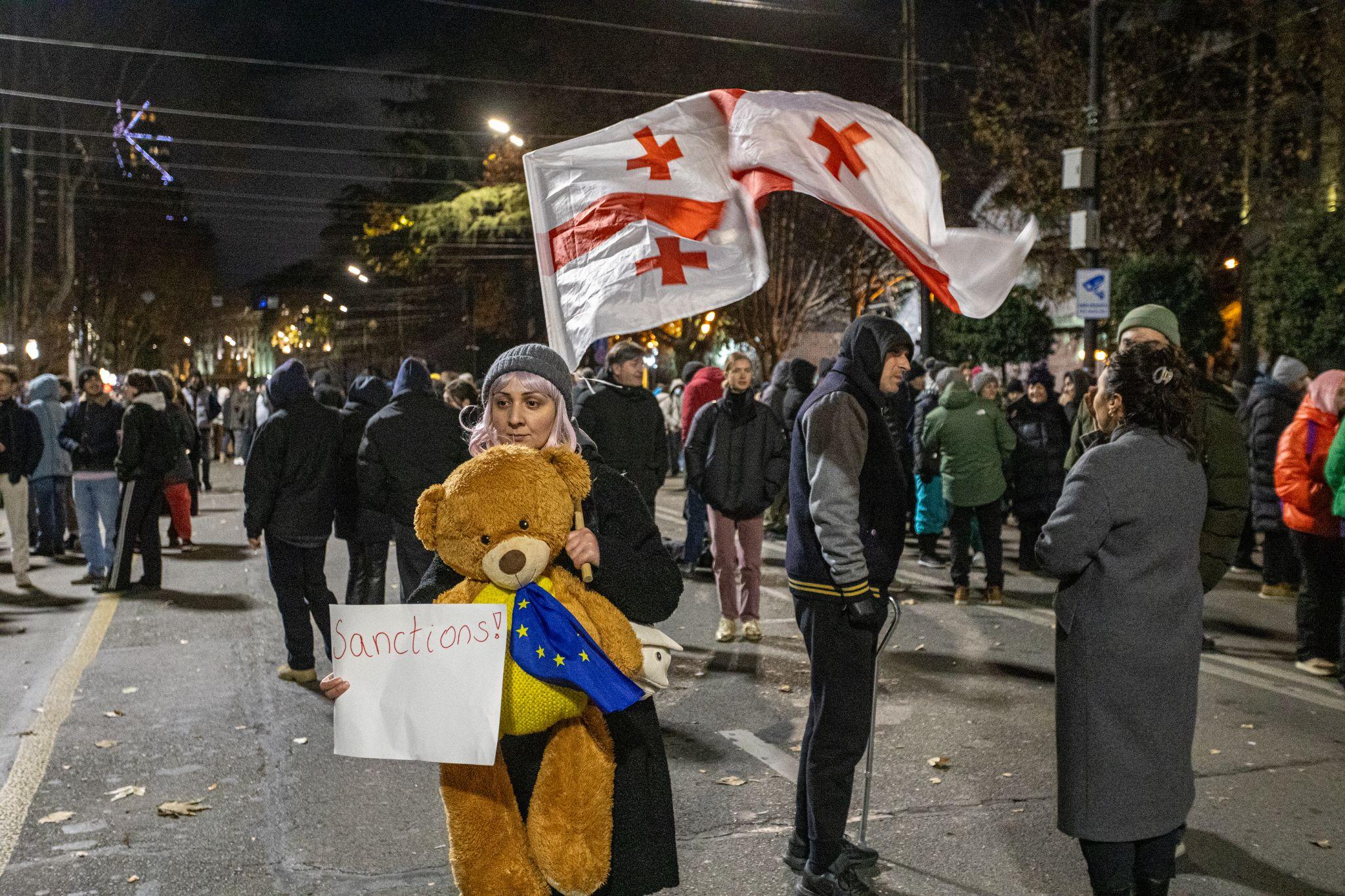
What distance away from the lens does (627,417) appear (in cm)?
872

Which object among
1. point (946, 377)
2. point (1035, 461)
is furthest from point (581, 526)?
point (1035, 461)

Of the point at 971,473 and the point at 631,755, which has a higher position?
the point at 971,473

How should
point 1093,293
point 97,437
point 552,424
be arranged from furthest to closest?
point 1093,293 → point 97,437 → point 552,424

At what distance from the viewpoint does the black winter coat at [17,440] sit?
1052 cm

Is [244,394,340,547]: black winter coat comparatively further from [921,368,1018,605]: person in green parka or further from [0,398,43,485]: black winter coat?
[921,368,1018,605]: person in green parka

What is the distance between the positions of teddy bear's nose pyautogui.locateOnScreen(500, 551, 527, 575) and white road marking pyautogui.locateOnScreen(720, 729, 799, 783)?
10.4 feet

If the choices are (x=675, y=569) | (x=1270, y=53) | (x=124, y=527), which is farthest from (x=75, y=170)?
(x=675, y=569)

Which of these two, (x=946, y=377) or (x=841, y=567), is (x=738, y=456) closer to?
(x=946, y=377)

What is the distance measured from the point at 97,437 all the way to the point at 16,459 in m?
0.72

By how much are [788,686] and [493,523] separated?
4.79 metres

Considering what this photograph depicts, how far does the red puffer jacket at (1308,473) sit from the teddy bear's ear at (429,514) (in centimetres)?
638

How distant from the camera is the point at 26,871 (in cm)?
448

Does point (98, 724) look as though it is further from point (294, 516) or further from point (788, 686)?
point (788, 686)

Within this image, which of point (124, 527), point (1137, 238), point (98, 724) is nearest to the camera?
point (98, 724)
